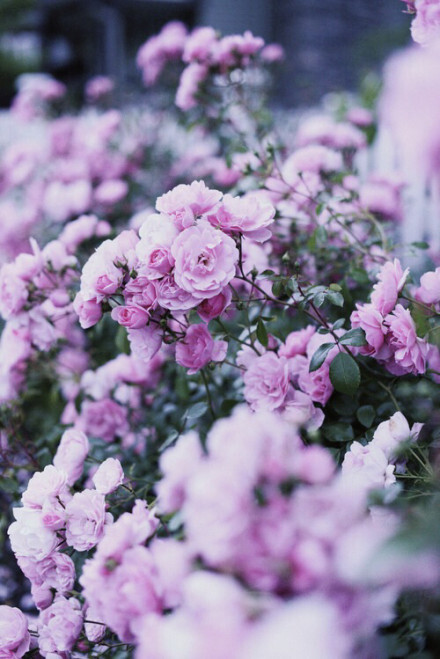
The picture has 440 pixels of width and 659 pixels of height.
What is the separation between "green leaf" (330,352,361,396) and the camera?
97cm

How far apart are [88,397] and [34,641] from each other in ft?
1.93

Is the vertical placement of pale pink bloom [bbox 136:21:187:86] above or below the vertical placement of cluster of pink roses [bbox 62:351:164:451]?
above

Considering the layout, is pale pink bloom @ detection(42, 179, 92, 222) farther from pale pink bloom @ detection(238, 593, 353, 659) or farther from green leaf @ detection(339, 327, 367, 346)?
pale pink bloom @ detection(238, 593, 353, 659)

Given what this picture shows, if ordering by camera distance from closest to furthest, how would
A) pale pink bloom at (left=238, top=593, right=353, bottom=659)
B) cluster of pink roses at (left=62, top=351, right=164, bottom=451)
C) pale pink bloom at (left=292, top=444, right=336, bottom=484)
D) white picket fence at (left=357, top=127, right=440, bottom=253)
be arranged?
pale pink bloom at (left=238, top=593, right=353, bottom=659) → pale pink bloom at (left=292, top=444, right=336, bottom=484) → cluster of pink roses at (left=62, top=351, right=164, bottom=451) → white picket fence at (left=357, top=127, right=440, bottom=253)

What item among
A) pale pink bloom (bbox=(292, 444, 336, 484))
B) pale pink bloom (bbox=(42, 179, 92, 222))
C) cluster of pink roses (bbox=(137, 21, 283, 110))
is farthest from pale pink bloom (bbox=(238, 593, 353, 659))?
pale pink bloom (bbox=(42, 179, 92, 222))

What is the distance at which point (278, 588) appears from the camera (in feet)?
1.65

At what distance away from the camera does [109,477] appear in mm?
915

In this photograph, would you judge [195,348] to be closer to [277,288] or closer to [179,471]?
[277,288]

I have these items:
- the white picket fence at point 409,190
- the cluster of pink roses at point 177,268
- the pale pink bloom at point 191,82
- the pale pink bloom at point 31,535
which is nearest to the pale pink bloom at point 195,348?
the cluster of pink roses at point 177,268

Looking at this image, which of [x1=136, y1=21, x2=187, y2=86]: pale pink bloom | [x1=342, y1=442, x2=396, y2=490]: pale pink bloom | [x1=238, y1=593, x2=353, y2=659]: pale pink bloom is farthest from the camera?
[x1=136, y1=21, x2=187, y2=86]: pale pink bloom

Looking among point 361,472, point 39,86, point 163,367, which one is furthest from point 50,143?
point 361,472

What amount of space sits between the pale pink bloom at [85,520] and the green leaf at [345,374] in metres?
0.39

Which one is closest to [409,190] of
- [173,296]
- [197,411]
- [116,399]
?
[116,399]

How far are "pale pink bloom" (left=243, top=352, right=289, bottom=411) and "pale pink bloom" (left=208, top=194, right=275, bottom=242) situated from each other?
202mm
